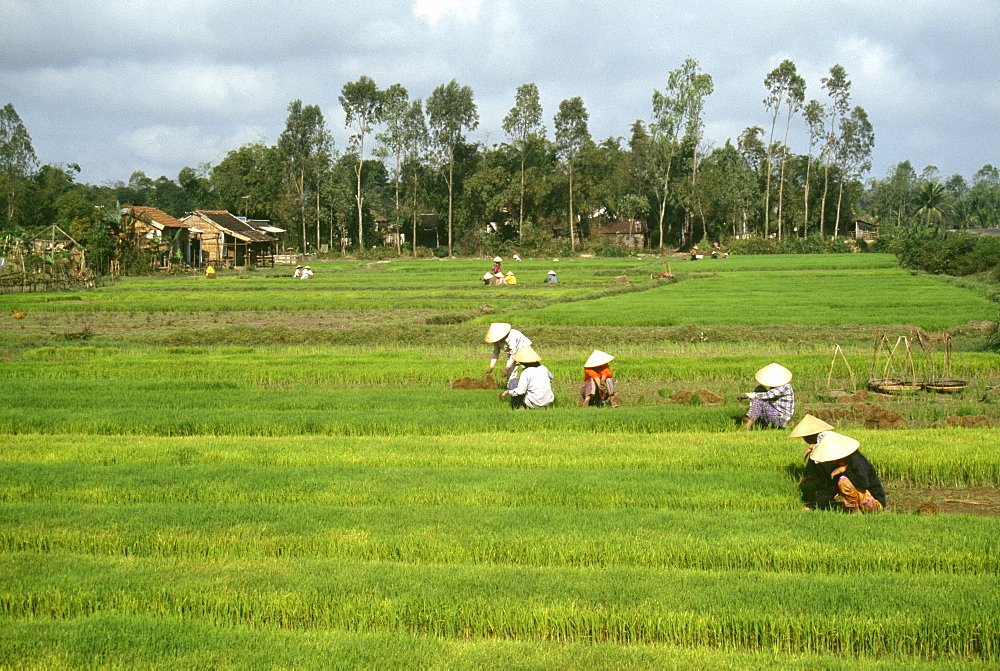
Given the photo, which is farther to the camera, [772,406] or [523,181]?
[523,181]

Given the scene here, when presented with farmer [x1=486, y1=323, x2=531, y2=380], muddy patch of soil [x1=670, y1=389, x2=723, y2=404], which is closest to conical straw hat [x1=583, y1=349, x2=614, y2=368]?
farmer [x1=486, y1=323, x2=531, y2=380]

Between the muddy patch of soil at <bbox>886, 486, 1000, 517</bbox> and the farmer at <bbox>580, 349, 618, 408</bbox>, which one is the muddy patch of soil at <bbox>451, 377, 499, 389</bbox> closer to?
the farmer at <bbox>580, 349, 618, 408</bbox>

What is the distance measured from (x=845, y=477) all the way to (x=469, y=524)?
11.3 ft

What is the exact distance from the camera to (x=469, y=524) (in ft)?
24.6

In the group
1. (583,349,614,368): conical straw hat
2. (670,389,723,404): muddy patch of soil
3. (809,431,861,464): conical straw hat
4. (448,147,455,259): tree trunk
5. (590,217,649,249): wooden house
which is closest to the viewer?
(809,431,861,464): conical straw hat

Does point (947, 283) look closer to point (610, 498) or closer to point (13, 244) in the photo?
point (610, 498)

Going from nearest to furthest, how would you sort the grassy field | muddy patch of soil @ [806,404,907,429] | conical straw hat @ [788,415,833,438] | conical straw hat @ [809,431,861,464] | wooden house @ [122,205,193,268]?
the grassy field, conical straw hat @ [809,431,861,464], conical straw hat @ [788,415,833,438], muddy patch of soil @ [806,404,907,429], wooden house @ [122,205,193,268]

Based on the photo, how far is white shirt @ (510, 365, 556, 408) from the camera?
13.3 metres

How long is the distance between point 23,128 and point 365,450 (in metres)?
84.3

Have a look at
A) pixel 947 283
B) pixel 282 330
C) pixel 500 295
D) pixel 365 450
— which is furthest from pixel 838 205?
pixel 365 450

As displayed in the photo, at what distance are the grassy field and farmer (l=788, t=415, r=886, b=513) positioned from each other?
304 millimetres

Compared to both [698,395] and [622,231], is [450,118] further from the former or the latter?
[698,395]

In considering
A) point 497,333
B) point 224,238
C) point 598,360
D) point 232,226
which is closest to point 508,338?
point 497,333

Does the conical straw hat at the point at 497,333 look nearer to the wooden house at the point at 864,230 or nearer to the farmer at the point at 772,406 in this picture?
the farmer at the point at 772,406
